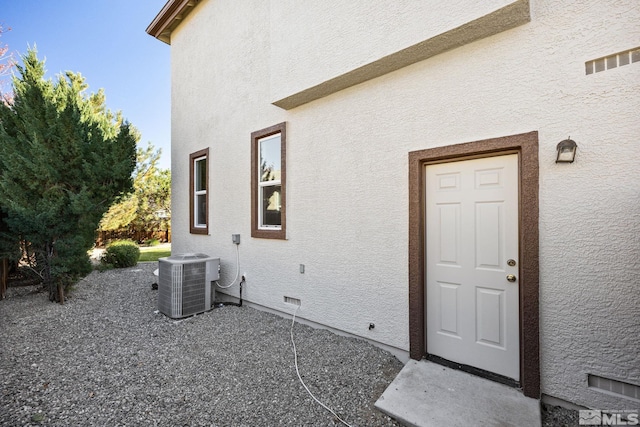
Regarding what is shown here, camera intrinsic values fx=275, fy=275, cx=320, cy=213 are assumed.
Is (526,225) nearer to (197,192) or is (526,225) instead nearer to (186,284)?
(186,284)

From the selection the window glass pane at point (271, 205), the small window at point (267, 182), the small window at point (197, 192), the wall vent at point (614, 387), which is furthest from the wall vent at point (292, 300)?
the wall vent at point (614, 387)

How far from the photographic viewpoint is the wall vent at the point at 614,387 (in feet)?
7.57

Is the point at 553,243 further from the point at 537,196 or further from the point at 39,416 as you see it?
the point at 39,416

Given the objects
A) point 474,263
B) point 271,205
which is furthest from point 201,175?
point 474,263

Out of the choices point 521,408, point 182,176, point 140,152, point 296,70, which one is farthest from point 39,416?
point 140,152

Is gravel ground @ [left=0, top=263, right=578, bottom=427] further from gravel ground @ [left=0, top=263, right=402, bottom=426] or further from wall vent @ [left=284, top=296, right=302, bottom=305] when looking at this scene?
wall vent @ [left=284, top=296, right=302, bottom=305]

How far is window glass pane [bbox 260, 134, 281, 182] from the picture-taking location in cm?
521

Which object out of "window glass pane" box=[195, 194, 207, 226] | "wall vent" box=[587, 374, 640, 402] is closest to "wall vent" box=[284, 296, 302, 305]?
"window glass pane" box=[195, 194, 207, 226]

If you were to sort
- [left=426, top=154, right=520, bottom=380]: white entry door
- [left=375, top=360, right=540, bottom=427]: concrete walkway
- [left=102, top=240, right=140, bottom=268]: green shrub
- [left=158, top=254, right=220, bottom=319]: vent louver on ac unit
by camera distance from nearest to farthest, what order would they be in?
[left=375, top=360, right=540, bottom=427]: concrete walkway → [left=426, top=154, right=520, bottom=380]: white entry door → [left=158, top=254, right=220, bottom=319]: vent louver on ac unit → [left=102, top=240, right=140, bottom=268]: green shrub

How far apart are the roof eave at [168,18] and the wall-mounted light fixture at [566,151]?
8.26 m

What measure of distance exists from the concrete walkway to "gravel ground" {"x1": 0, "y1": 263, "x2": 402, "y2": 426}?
0.19 m

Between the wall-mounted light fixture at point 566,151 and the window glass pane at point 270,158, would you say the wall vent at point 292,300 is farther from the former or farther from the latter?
the wall-mounted light fixture at point 566,151

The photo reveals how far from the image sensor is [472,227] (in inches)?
123

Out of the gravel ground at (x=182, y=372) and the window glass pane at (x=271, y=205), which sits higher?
the window glass pane at (x=271, y=205)
